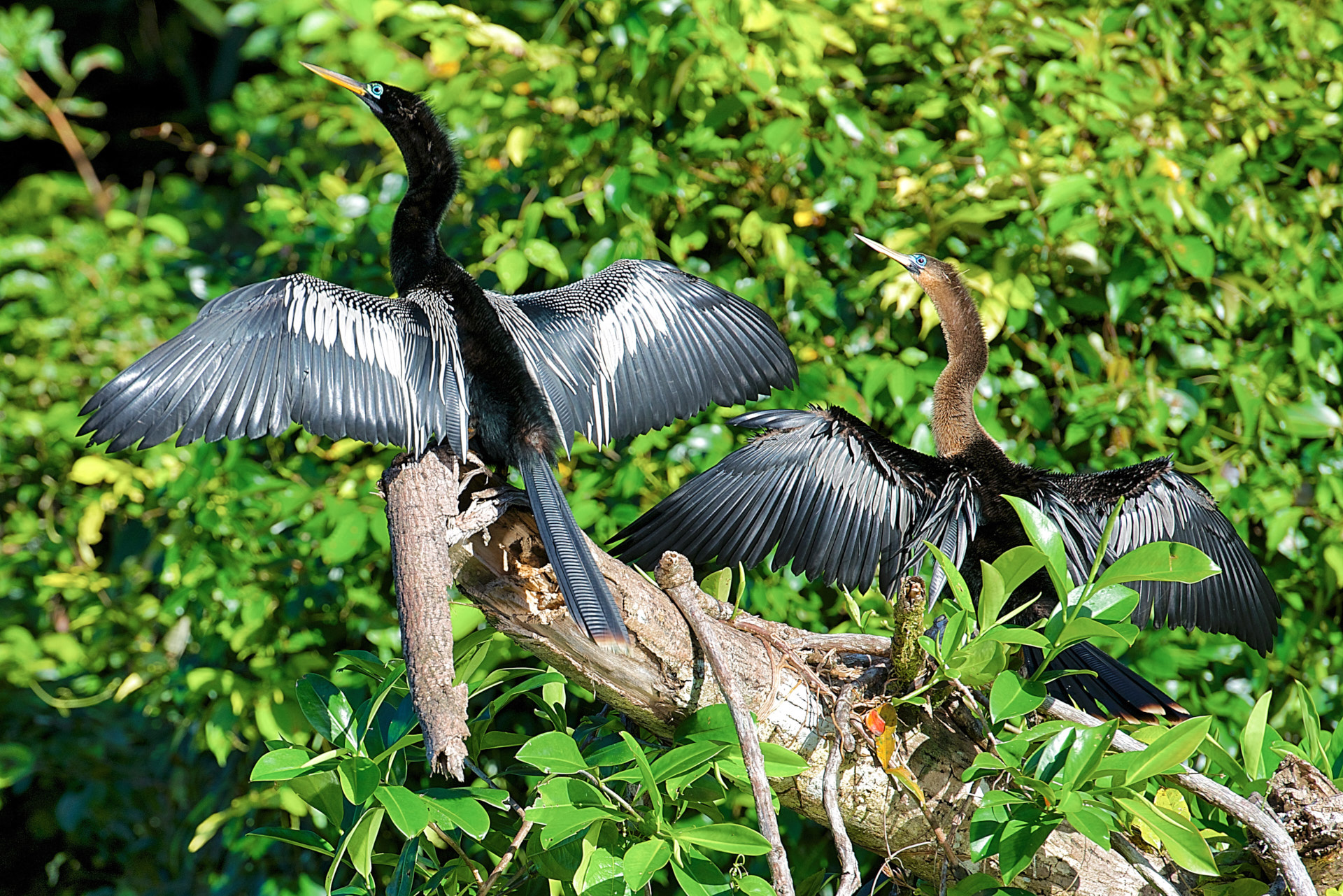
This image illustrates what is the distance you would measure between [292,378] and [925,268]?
113cm

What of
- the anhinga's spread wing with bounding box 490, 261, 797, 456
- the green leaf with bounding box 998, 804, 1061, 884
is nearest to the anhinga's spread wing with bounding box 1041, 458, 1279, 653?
the anhinga's spread wing with bounding box 490, 261, 797, 456

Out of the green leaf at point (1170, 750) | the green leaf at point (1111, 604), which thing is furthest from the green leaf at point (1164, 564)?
the green leaf at point (1170, 750)

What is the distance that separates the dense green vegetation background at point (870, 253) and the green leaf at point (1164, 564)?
3.00 ft

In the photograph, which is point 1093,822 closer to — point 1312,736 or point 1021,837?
point 1021,837

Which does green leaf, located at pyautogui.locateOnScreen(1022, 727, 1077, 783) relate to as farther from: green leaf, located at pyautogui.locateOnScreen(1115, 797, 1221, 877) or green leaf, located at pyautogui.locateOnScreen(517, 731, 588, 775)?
green leaf, located at pyautogui.locateOnScreen(517, 731, 588, 775)

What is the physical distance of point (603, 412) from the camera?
1.63 meters

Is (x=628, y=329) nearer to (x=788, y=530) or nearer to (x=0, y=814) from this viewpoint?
(x=788, y=530)

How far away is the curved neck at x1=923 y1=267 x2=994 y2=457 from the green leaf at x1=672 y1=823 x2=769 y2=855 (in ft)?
3.26

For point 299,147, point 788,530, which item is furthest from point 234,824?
point 299,147

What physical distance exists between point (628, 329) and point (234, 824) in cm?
144

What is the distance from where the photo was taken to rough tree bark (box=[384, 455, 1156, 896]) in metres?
1.22

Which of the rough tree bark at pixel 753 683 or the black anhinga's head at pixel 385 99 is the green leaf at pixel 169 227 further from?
the rough tree bark at pixel 753 683

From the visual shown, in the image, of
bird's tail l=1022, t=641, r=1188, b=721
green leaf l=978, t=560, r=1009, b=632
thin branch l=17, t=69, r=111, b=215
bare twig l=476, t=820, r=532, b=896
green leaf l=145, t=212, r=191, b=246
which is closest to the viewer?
green leaf l=978, t=560, r=1009, b=632

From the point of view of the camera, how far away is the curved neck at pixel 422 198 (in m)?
1.69
